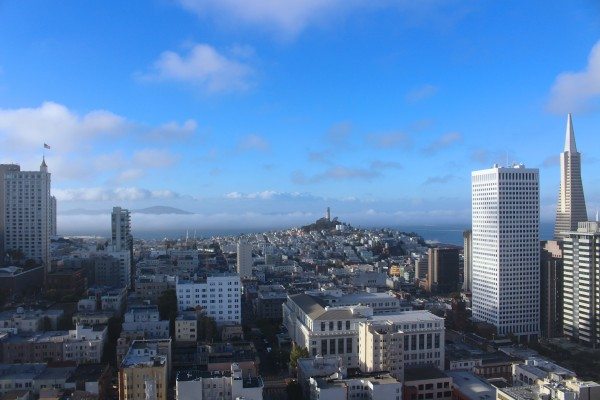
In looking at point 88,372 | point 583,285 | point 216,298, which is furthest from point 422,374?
point 583,285

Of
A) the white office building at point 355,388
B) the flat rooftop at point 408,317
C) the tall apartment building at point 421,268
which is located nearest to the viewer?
the white office building at point 355,388

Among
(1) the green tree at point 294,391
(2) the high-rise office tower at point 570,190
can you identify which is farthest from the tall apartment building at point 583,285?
(1) the green tree at point 294,391

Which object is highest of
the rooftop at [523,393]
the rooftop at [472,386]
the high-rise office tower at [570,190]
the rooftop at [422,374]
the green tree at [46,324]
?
the high-rise office tower at [570,190]

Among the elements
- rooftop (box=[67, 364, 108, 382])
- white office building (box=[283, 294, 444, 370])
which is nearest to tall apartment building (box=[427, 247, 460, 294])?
white office building (box=[283, 294, 444, 370])

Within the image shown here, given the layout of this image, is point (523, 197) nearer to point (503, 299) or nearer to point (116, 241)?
point (503, 299)

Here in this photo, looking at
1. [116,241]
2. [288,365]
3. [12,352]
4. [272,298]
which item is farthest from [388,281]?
[12,352]

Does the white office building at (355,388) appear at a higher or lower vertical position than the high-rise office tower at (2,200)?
lower

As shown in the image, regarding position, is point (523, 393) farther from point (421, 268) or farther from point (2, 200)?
point (2, 200)

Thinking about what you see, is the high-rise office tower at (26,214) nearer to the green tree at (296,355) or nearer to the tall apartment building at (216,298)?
the tall apartment building at (216,298)
